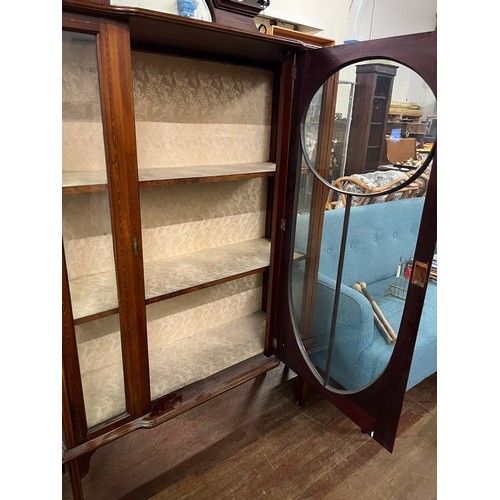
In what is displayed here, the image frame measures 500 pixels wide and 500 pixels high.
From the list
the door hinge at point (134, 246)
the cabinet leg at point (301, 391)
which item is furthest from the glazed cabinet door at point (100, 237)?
the cabinet leg at point (301, 391)

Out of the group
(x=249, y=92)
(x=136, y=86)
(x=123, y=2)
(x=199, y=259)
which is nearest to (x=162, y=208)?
(x=199, y=259)

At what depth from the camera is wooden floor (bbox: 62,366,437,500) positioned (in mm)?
1399

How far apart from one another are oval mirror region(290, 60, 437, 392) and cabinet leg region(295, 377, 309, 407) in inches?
10.7

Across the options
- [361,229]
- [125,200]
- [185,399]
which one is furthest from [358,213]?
[185,399]

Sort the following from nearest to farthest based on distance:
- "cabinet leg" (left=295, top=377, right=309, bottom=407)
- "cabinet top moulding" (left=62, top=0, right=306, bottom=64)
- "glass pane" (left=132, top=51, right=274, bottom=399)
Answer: "cabinet top moulding" (left=62, top=0, right=306, bottom=64), "glass pane" (left=132, top=51, right=274, bottom=399), "cabinet leg" (left=295, top=377, right=309, bottom=407)

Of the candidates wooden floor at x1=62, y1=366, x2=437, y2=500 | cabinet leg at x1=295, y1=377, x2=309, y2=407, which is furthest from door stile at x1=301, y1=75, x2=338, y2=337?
wooden floor at x1=62, y1=366, x2=437, y2=500

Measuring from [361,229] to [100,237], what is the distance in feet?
3.27

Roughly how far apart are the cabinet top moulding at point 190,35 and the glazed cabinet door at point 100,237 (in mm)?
37

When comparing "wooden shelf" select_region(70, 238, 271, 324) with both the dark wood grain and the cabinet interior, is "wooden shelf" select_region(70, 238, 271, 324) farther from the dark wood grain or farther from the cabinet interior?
the dark wood grain

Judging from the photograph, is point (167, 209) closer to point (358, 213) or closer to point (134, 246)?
point (134, 246)

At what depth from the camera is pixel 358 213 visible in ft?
4.75

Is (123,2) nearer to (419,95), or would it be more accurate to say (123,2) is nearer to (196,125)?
(196,125)

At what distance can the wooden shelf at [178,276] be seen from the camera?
1174 millimetres

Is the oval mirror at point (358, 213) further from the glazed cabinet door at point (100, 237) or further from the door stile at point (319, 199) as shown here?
the glazed cabinet door at point (100, 237)
